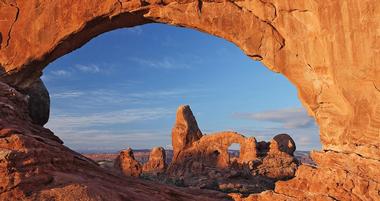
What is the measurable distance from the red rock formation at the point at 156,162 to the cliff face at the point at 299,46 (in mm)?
34425

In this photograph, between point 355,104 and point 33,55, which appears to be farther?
point 33,55

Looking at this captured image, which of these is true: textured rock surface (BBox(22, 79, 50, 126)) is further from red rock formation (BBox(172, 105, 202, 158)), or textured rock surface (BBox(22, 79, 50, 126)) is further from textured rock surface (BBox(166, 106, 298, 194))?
red rock formation (BBox(172, 105, 202, 158))

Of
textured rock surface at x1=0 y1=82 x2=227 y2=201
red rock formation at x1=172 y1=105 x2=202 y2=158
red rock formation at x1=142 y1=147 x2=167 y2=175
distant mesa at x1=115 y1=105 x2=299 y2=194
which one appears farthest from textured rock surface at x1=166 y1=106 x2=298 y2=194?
textured rock surface at x1=0 y1=82 x2=227 y2=201

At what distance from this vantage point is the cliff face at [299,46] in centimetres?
1192

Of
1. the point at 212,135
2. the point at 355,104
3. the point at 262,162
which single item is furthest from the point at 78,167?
the point at 212,135

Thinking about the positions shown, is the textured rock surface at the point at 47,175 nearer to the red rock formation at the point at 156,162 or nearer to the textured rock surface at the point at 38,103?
the textured rock surface at the point at 38,103

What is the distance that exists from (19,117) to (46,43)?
4.83m

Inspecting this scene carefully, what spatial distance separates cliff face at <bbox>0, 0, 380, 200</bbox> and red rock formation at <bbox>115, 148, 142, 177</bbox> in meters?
17.7

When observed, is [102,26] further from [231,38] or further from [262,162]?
[262,162]

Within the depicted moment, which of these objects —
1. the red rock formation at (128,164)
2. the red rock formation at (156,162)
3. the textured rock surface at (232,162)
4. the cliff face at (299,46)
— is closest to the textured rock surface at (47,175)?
the cliff face at (299,46)

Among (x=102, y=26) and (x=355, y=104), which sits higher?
(x=102, y=26)

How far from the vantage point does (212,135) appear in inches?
1826

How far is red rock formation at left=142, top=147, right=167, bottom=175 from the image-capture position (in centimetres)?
5015

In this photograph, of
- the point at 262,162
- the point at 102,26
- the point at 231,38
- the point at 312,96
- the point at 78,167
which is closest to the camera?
the point at 78,167
